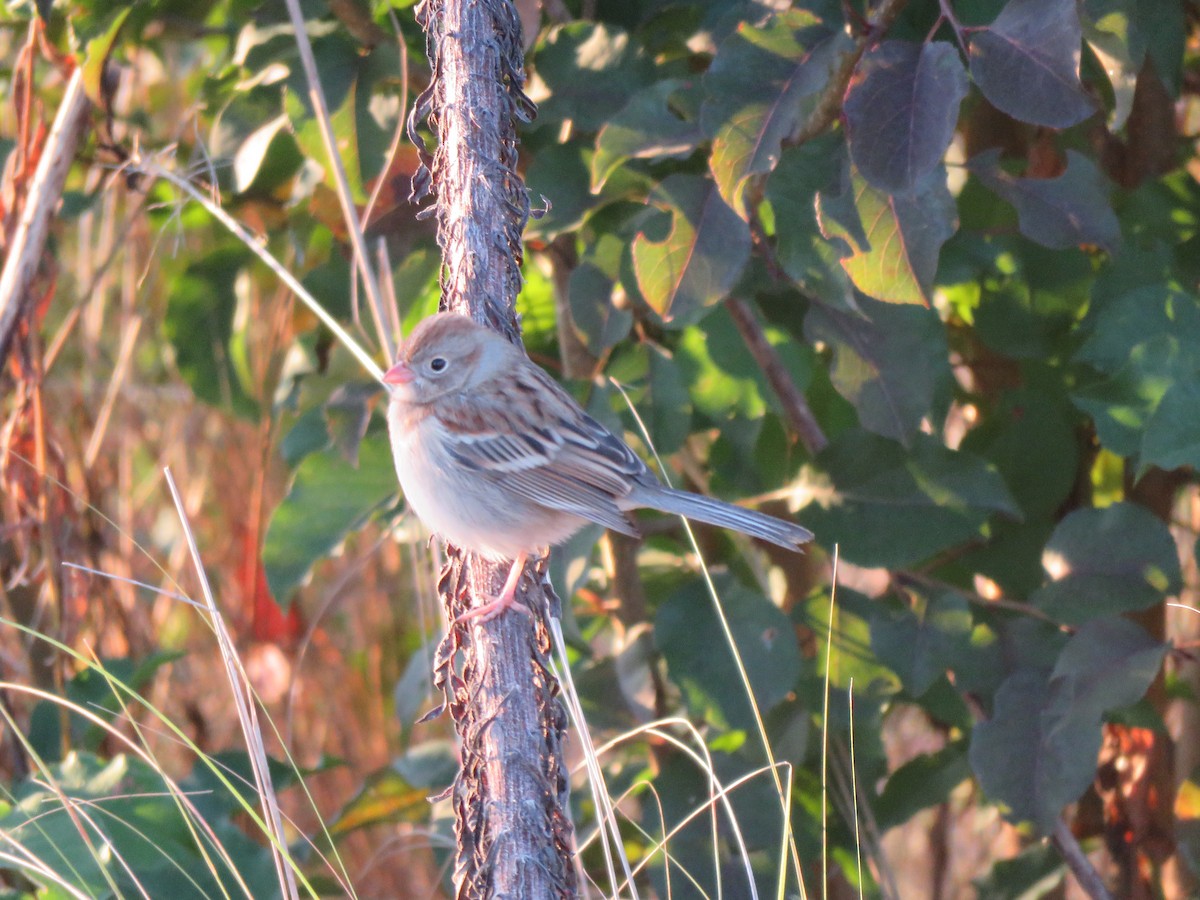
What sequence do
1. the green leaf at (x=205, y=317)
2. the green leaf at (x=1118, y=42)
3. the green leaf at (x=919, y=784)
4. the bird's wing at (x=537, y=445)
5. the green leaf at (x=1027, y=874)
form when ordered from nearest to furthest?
the green leaf at (x=1118, y=42), the bird's wing at (x=537, y=445), the green leaf at (x=919, y=784), the green leaf at (x=1027, y=874), the green leaf at (x=205, y=317)

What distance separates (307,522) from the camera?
2180mm

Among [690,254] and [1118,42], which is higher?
[1118,42]

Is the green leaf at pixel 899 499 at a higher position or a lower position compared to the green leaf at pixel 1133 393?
lower

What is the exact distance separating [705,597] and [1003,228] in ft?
2.78

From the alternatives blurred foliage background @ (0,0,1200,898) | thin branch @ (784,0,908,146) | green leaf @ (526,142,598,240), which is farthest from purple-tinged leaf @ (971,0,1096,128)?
green leaf @ (526,142,598,240)

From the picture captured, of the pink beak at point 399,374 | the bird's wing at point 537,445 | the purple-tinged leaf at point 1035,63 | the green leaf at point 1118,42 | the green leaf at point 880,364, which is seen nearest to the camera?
the purple-tinged leaf at point 1035,63

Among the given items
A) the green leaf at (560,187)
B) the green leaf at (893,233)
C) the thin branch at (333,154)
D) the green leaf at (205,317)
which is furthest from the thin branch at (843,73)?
the green leaf at (205,317)

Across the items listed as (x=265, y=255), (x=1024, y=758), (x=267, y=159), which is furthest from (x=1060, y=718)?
(x=267, y=159)

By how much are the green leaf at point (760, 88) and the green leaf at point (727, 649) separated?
0.75 meters

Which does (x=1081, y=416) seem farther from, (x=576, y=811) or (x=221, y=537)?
(x=221, y=537)

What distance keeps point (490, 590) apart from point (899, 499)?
0.72 m

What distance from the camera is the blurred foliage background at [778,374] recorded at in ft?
5.57

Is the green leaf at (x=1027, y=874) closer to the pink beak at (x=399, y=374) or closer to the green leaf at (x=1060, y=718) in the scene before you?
the green leaf at (x=1060, y=718)

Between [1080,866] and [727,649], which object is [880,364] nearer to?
[727,649]
